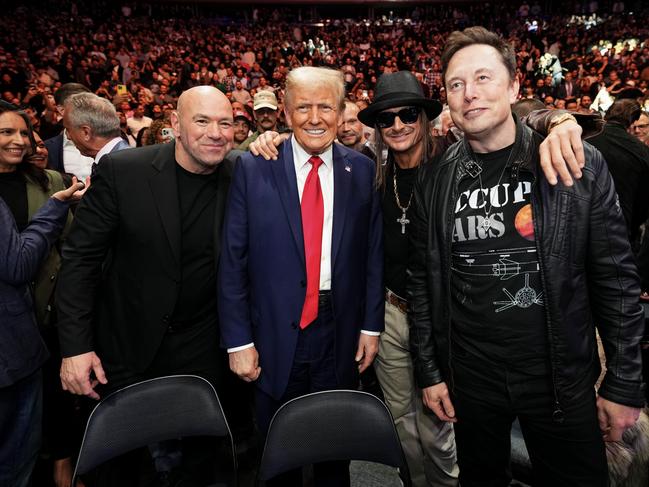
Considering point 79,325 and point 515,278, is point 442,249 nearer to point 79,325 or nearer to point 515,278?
point 515,278

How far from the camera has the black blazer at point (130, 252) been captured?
1870 millimetres

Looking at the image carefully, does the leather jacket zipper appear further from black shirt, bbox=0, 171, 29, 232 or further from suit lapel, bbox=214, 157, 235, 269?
black shirt, bbox=0, 171, 29, 232

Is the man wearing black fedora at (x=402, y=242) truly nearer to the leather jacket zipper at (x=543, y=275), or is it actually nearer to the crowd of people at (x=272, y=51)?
the leather jacket zipper at (x=543, y=275)

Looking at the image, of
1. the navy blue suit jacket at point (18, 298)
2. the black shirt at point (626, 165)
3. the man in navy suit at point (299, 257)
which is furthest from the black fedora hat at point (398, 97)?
the black shirt at point (626, 165)

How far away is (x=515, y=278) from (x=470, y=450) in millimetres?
739

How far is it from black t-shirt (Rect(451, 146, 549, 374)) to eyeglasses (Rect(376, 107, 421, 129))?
473mm

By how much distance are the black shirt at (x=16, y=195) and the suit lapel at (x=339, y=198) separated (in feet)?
5.25

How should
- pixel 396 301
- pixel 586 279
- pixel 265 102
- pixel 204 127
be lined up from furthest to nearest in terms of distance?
pixel 265 102, pixel 396 301, pixel 204 127, pixel 586 279

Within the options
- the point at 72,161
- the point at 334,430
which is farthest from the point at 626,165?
the point at 72,161

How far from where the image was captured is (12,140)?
2066 mm

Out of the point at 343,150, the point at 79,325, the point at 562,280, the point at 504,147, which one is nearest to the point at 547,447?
the point at 562,280

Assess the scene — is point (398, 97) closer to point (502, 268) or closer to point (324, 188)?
point (324, 188)

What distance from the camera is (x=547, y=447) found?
154cm

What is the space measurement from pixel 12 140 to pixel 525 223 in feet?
7.77
